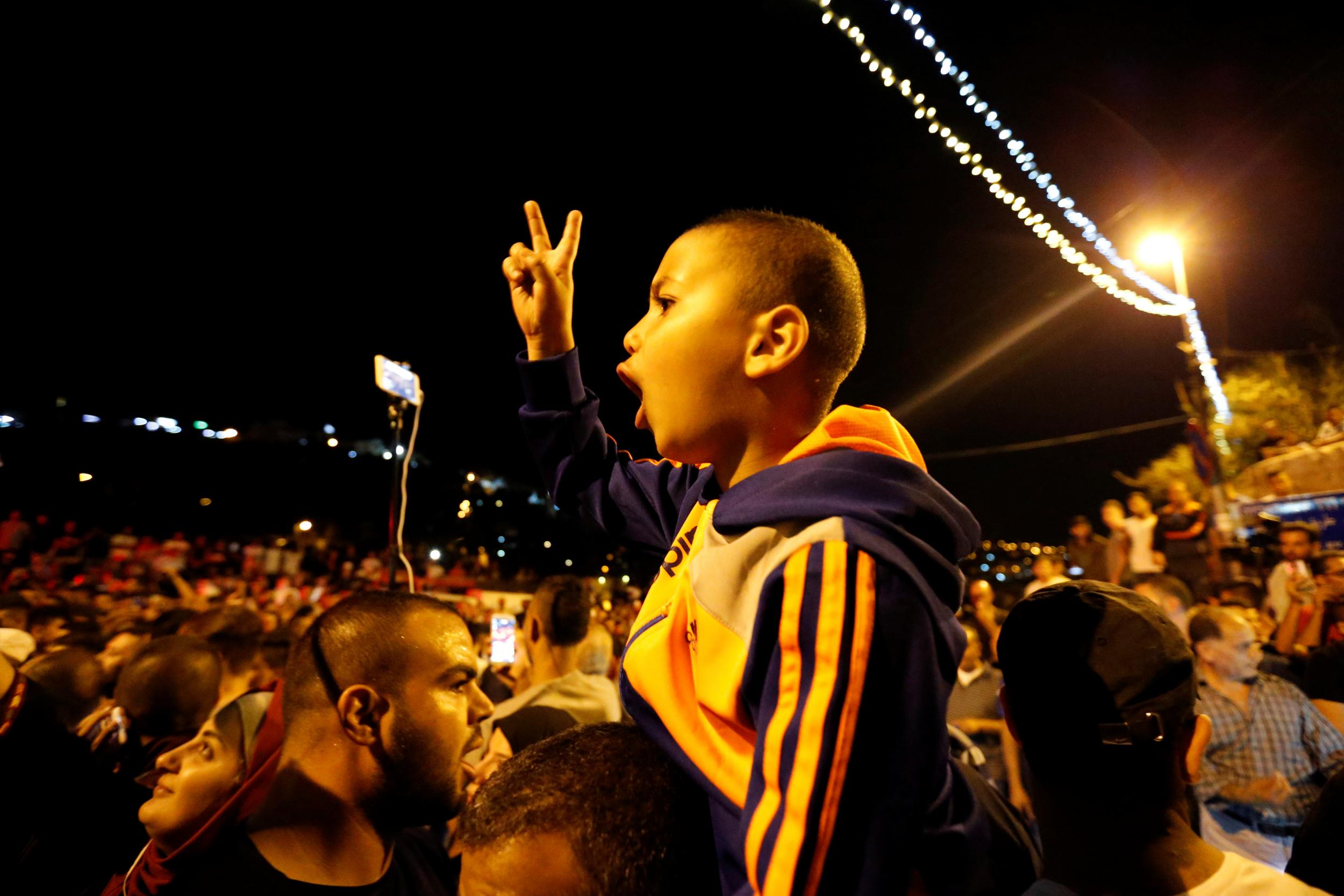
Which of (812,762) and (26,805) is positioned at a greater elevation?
(812,762)

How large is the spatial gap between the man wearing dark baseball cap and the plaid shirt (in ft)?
8.52

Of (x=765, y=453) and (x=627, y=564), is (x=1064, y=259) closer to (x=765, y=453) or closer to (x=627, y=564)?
(x=765, y=453)

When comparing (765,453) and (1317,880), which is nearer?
(765,453)

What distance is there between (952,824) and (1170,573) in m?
10.5

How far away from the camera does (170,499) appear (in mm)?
30047

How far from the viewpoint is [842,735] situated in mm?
1073

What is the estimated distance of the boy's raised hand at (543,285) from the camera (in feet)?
6.89

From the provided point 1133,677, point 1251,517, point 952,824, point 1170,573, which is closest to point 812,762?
point 952,824

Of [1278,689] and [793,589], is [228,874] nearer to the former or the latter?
[793,589]

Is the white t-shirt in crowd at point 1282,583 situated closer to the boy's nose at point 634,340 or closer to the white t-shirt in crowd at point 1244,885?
the white t-shirt in crowd at point 1244,885

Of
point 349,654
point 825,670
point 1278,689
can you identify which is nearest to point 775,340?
point 825,670

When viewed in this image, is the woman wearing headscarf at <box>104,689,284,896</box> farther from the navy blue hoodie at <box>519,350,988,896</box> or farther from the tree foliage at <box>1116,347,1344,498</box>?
the tree foliage at <box>1116,347,1344,498</box>

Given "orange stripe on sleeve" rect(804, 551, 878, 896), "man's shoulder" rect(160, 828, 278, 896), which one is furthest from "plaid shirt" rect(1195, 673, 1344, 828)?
"man's shoulder" rect(160, 828, 278, 896)

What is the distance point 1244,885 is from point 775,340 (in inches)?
52.5
